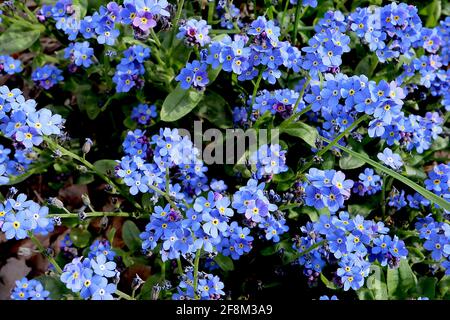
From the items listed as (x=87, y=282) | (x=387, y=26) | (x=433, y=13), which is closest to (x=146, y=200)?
(x=87, y=282)

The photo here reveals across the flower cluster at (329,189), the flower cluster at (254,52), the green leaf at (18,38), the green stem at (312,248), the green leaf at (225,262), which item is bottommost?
the green leaf at (225,262)

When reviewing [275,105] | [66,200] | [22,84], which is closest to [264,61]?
[275,105]

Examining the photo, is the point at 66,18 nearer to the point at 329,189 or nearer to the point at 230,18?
the point at 230,18

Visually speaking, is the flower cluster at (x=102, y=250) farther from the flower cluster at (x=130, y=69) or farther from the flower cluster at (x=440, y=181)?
the flower cluster at (x=440, y=181)

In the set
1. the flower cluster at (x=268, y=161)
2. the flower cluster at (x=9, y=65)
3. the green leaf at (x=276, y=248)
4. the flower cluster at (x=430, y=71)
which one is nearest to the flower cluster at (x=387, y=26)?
the flower cluster at (x=430, y=71)

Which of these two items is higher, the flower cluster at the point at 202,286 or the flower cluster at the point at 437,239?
the flower cluster at the point at 437,239

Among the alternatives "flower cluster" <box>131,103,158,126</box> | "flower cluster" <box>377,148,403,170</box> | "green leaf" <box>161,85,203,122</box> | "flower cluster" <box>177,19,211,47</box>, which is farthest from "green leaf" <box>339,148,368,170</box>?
"flower cluster" <box>131,103,158,126</box>
